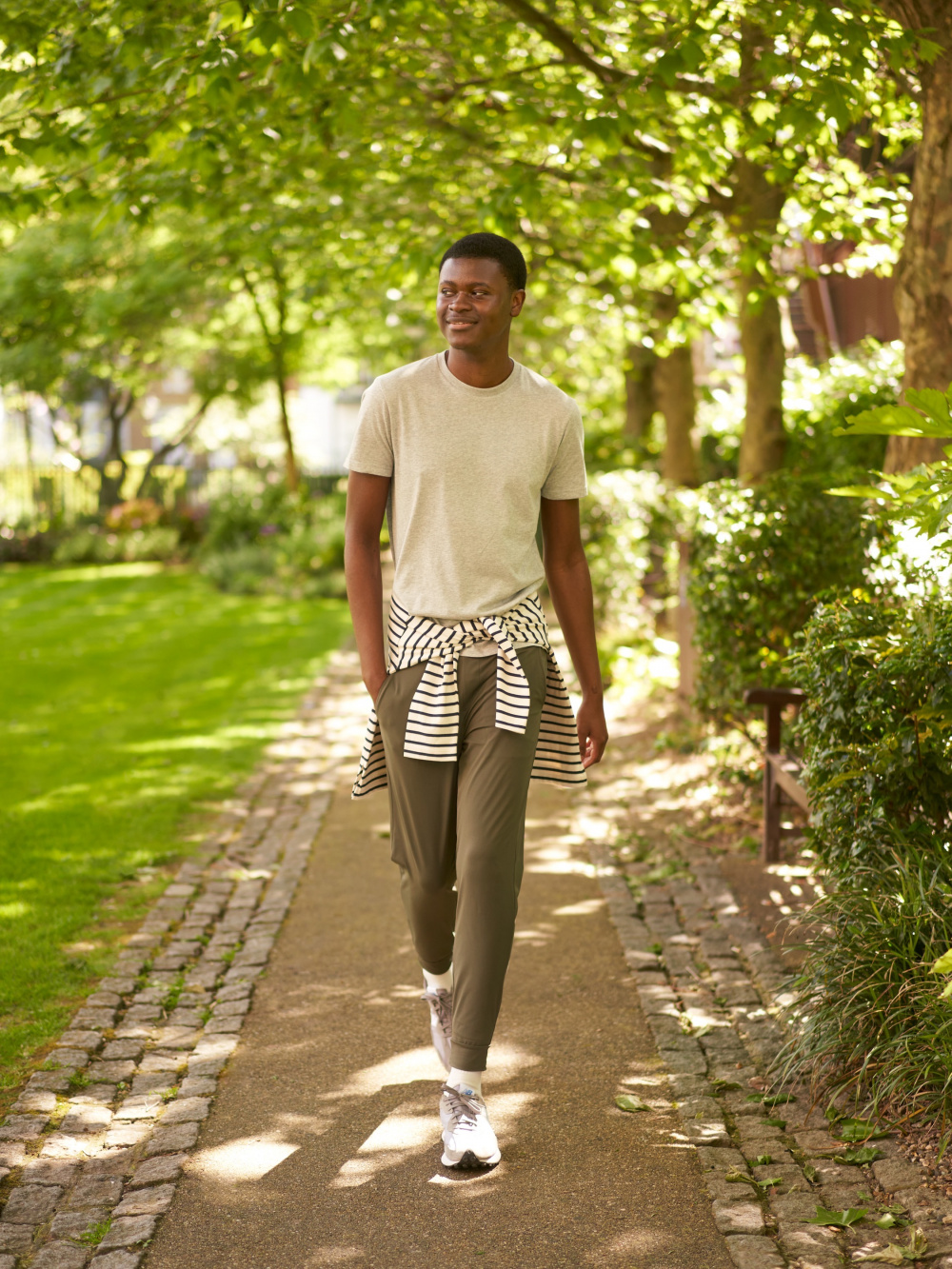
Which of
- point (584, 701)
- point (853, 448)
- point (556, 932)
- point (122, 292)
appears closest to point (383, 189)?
point (853, 448)

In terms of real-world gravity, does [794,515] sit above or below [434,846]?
above

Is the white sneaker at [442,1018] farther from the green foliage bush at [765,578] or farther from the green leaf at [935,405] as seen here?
the green foliage bush at [765,578]

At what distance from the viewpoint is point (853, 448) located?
34.7ft

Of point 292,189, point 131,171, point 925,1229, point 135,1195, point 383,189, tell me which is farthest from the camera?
point 383,189

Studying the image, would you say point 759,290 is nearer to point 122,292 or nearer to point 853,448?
point 853,448

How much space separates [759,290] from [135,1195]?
20.7ft

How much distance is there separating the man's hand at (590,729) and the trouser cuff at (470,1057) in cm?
86

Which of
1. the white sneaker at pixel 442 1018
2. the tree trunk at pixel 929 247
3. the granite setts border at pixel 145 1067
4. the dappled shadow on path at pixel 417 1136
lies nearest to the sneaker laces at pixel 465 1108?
the dappled shadow on path at pixel 417 1136

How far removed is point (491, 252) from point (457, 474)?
574 mm

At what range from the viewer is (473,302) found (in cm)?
337

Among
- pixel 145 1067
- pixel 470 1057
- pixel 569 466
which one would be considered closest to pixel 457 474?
pixel 569 466

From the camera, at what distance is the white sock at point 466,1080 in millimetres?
3402

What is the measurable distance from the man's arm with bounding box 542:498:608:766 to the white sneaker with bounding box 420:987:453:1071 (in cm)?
82

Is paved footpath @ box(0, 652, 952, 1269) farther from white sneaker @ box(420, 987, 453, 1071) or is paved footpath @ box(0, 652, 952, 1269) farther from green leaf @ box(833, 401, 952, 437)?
green leaf @ box(833, 401, 952, 437)
